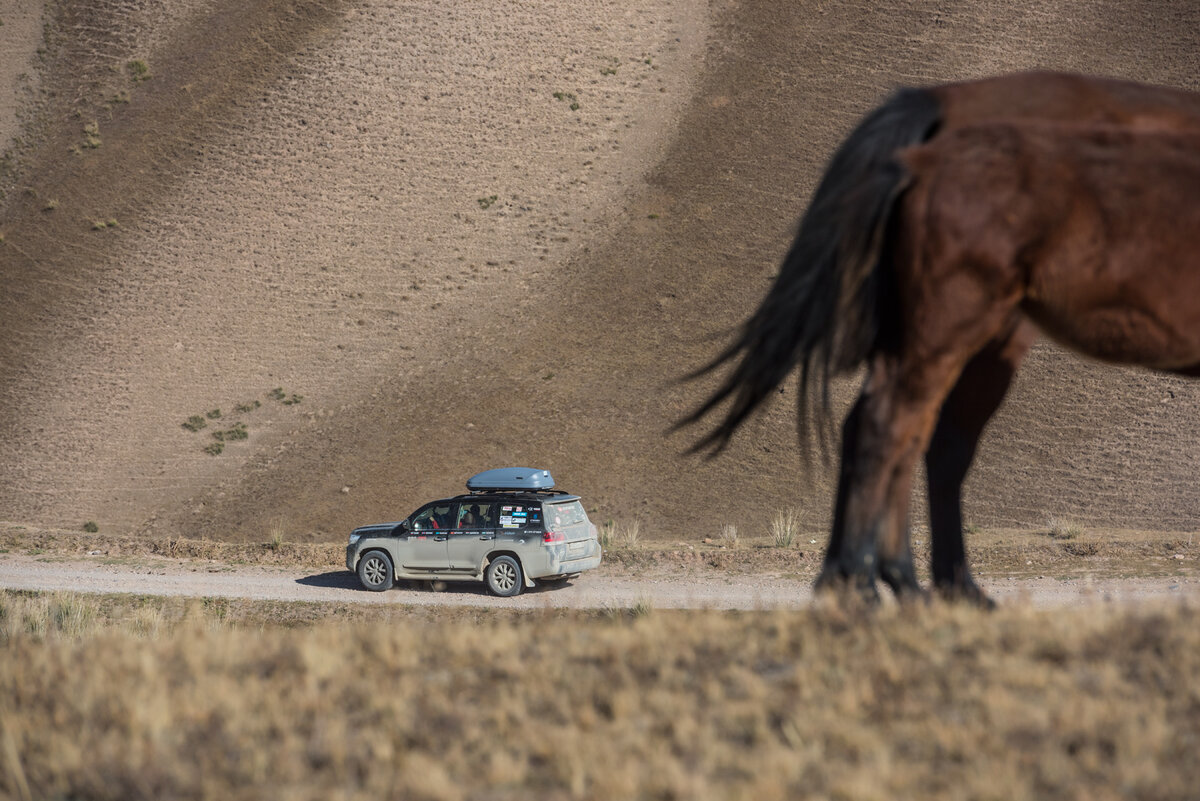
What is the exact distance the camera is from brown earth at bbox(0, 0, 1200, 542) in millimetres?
31031

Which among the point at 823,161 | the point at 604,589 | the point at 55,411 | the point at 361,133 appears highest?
the point at 361,133

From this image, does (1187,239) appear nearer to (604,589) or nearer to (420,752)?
(420,752)

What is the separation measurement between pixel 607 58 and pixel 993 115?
47.8 meters

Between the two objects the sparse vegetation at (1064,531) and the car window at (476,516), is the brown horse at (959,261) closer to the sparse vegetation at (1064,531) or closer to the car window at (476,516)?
the car window at (476,516)

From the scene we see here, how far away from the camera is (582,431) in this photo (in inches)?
1276

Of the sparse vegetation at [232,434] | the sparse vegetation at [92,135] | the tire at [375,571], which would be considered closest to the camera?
the tire at [375,571]

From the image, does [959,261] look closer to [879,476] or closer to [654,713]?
[879,476]

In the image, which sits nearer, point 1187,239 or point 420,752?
point 420,752

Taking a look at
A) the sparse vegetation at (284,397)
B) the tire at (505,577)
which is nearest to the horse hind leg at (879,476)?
the tire at (505,577)

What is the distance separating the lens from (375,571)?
1972 cm

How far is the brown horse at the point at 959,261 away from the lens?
4.75 metres

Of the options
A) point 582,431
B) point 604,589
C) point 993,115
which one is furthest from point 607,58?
point 993,115

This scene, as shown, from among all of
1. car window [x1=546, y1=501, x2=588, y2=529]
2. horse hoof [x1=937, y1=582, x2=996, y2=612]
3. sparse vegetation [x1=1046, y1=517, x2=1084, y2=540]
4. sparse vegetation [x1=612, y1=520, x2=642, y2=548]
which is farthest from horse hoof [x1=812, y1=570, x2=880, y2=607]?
sparse vegetation [x1=1046, y1=517, x2=1084, y2=540]

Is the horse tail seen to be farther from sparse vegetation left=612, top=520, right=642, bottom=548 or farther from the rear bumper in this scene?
sparse vegetation left=612, top=520, right=642, bottom=548
